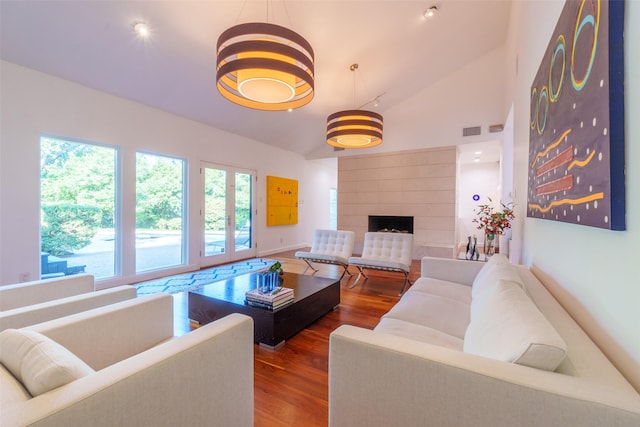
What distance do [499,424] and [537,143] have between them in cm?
189

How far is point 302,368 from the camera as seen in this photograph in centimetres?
200

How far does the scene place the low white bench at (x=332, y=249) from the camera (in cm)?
444

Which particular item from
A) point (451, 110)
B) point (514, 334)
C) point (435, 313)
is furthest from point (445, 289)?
point (451, 110)

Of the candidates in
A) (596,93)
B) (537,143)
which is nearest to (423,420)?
(596,93)

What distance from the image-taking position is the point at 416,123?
6.56 meters

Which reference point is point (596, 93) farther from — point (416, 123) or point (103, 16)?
point (416, 123)

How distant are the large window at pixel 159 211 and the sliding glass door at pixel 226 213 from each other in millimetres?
462

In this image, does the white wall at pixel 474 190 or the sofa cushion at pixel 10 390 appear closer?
the sofa cushion at pixel 10 390

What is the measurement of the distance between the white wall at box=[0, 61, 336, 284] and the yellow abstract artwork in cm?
118

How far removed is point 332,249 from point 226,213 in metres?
2.61

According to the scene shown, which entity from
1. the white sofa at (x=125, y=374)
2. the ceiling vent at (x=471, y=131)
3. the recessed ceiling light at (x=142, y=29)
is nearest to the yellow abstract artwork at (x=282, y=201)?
the recessed ceiling light at (x=142, y=29)

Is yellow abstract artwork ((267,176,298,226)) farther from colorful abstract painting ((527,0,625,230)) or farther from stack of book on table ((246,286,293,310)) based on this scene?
colorful abstract painting ((527,0,625,230))

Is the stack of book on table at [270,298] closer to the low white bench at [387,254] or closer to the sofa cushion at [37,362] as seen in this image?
the sofa cushion at [37,362]

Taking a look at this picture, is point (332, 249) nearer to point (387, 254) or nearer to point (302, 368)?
point (387, 254)
